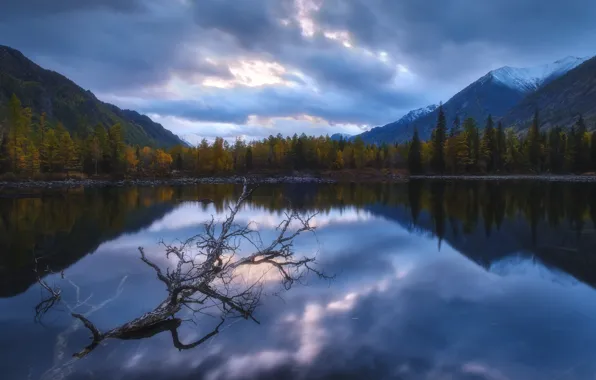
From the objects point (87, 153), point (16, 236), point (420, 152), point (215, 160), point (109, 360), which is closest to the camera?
point (109, 360)

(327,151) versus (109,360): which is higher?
(327,151)

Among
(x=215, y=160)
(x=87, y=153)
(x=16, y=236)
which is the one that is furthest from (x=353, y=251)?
(x=215, y=160)

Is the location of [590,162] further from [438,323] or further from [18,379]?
[18,379]

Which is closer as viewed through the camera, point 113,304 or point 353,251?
point 113,304

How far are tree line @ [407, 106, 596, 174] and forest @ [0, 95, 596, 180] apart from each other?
0.74 feet

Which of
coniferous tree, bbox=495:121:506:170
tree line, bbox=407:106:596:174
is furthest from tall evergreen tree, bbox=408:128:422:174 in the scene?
coniferous tree, bbox=495:121:506:170

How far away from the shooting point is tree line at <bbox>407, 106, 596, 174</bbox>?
Result: 339 ft

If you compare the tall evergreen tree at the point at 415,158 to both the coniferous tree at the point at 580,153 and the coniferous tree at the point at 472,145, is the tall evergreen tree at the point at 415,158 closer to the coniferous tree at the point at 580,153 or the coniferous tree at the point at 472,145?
the coniferous tree at the point at 472,145

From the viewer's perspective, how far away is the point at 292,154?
123 metres

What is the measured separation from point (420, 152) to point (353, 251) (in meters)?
96.3

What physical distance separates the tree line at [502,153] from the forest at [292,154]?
8.9 inches

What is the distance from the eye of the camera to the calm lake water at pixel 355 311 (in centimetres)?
884

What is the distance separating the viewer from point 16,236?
2472 centimetres

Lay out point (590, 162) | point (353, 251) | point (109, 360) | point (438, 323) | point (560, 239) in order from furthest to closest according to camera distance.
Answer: point (590, 162) < point (560, 239) < point (353, 251) < point (438, 323) < point (109, 360)
